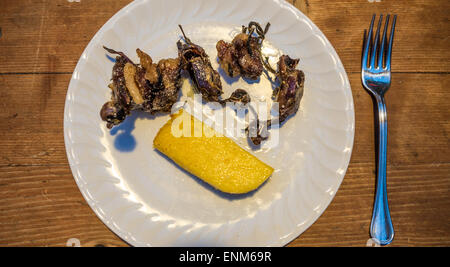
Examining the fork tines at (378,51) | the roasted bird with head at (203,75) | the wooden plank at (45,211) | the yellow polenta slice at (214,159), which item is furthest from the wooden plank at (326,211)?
the roasted bird with head at (203,75)

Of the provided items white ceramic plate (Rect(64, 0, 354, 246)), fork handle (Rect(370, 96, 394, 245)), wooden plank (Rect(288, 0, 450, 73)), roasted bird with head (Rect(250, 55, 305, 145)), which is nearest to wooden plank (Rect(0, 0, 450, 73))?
wooden plank (Rect(288, 0, 450, 73))

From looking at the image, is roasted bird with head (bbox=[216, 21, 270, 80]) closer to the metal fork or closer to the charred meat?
the charred meat

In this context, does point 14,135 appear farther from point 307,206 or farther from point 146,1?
point 307,206

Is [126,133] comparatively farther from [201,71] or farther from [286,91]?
[286,91]

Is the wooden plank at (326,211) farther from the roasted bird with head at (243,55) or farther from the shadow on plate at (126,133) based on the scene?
the roasted bird with head at (243,55)

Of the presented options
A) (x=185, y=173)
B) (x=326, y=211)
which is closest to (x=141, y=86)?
(x=185, y=173)
